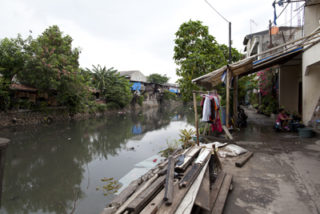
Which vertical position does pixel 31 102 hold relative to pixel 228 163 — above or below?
above

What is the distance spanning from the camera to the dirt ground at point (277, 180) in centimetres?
278

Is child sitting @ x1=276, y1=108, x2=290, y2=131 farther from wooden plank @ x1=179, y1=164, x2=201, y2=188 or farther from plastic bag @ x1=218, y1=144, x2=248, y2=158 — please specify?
wooden plank @ x1=179, y1=164, x2=201, y2=188

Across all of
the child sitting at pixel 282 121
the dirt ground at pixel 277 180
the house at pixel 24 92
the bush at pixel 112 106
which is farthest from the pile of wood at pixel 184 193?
the bush at pixel 112 106

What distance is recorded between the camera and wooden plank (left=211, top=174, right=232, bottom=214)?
2581 millimetres

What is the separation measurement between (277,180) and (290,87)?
31.1 ft

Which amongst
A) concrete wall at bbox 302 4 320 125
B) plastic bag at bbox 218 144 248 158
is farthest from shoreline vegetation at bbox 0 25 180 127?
concrete wall at bbox 302 4 320 125

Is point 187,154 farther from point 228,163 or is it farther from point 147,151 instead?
point 147,151

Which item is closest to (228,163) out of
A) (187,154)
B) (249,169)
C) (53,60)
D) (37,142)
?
(249,169)

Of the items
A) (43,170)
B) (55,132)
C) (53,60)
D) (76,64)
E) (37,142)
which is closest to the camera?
(43,170)

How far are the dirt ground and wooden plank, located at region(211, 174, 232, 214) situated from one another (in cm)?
13

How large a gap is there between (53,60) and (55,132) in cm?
529

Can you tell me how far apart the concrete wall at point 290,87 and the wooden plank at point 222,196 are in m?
9.83

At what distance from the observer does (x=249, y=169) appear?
163 inches

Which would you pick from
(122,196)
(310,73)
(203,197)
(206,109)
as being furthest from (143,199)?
(310,73)
